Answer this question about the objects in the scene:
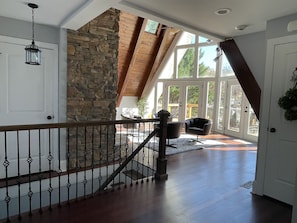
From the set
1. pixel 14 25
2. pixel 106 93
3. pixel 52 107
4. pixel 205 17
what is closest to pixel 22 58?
pixel 14 25

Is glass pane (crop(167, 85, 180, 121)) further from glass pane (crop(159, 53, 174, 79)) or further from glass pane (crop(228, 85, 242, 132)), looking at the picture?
glass pane (crop(228, 85, 242, 132))

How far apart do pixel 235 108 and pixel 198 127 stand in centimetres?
168

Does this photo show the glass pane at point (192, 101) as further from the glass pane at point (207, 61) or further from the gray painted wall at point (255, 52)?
the gray painted wall at point (255, 52)

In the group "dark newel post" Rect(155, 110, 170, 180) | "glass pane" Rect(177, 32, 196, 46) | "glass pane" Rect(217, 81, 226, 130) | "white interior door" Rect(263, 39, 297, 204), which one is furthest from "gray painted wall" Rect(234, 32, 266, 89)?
"glass pane" Rect(177, 32, 196, 46)

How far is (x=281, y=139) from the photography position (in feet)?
9.26

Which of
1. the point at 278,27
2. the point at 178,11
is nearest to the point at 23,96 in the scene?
the point at 178,11

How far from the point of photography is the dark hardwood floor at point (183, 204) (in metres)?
2.41

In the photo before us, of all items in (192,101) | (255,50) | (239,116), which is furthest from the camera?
(192,101)

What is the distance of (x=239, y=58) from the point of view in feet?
11.9

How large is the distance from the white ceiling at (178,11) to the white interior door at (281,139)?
0.53 metres

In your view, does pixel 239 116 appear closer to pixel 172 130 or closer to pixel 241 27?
pixel 172 130

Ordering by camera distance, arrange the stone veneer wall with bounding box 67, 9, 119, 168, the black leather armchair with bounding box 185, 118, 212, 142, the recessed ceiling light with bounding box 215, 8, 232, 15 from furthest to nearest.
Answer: the black leather armchair with bounding box 185, 118, 212, 142
the stone veneer wall with bounding box 67, 9, 119, 168
the recessed ceiling light with bounding box 215, 8, 232, 15

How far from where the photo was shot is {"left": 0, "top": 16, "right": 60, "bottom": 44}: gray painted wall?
11.2 feet

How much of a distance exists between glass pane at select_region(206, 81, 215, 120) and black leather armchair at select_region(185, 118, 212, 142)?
5.25ft
